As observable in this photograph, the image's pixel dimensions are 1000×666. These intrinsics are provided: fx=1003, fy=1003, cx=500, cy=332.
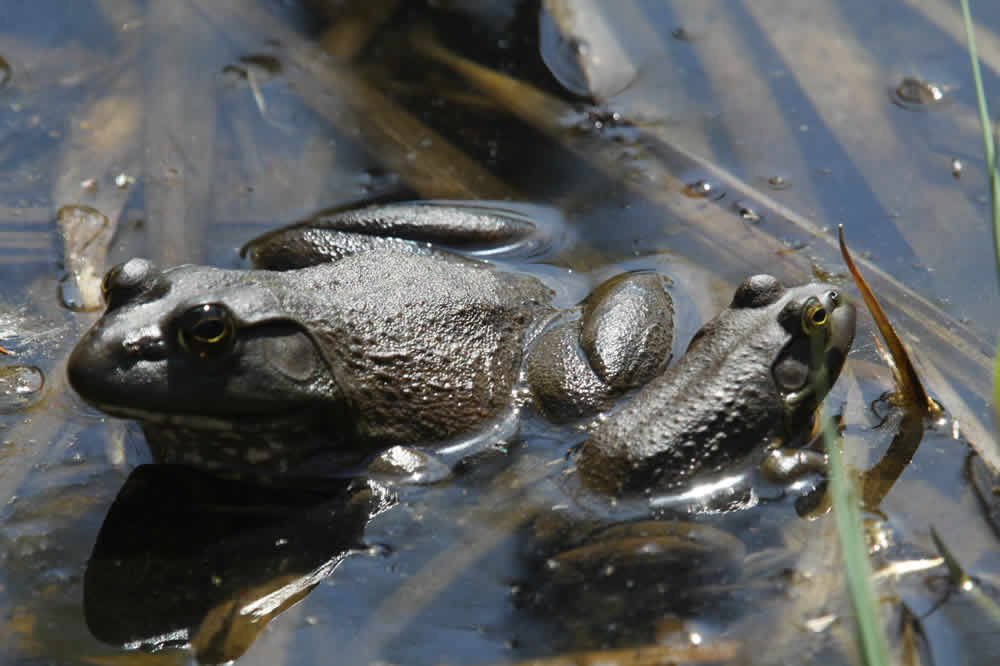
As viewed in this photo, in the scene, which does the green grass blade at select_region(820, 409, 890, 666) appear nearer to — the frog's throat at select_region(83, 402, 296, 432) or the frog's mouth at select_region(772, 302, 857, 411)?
the frog's mouth at select_region(772, 302, 857, 411)

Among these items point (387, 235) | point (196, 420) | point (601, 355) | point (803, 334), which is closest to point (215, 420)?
point (196, 420)

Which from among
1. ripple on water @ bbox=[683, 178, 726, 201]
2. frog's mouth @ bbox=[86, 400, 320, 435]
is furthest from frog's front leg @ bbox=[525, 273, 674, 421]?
ripple on water @ bbox=[683, 178, 726, 201]

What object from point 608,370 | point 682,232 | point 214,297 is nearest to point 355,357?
point 214,297

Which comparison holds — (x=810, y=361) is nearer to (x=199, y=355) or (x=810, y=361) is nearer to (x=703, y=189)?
(x=703, y=189)

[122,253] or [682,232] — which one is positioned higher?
[682,232]

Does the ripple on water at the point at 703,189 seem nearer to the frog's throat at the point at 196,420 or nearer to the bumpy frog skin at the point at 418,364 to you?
the bumpy frog skin at the point at 418,364

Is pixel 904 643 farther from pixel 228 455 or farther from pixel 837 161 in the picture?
pixel 837 161
